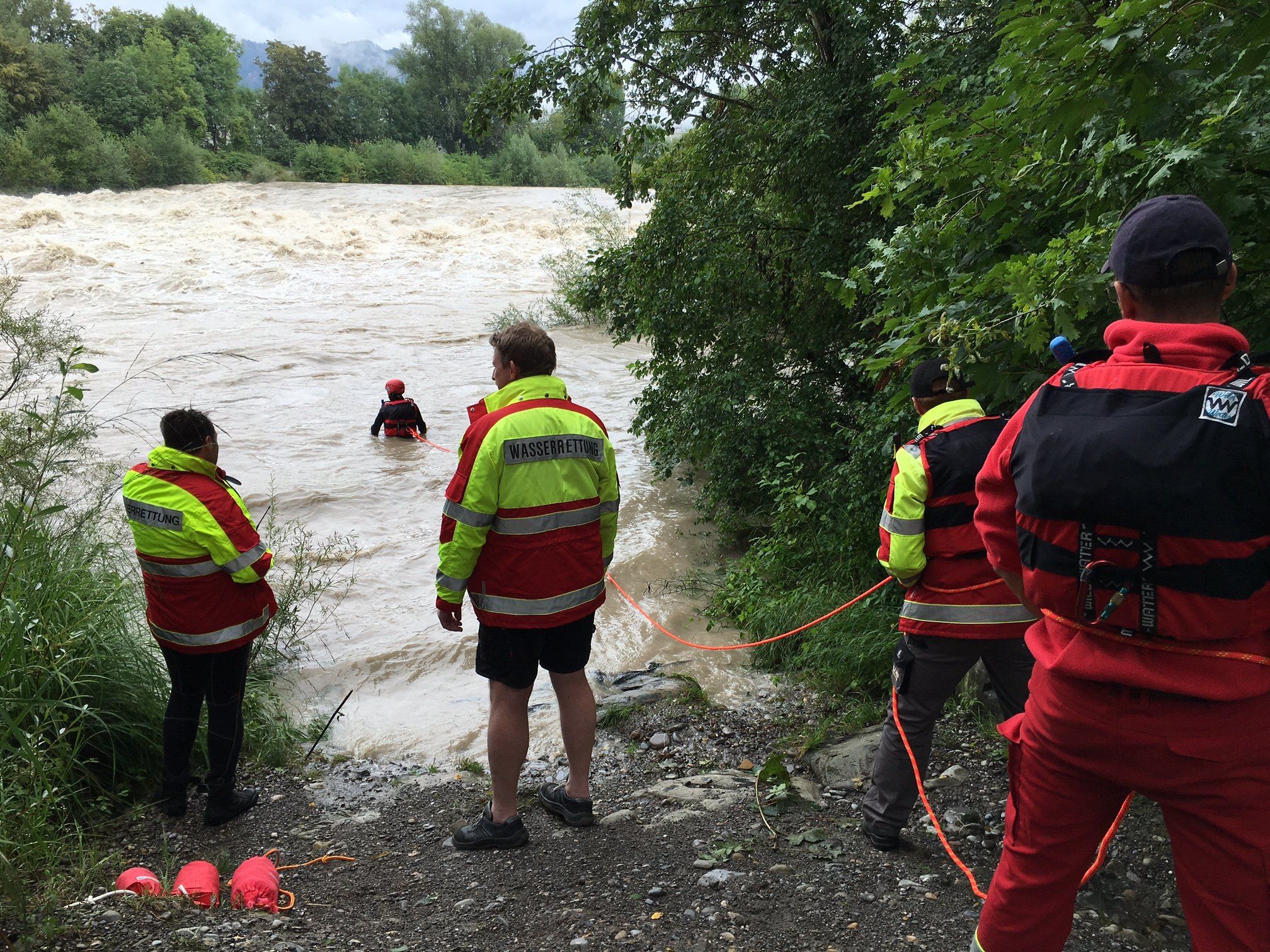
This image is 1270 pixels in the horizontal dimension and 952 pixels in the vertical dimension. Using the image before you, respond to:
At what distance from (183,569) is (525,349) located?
1814 millimetres

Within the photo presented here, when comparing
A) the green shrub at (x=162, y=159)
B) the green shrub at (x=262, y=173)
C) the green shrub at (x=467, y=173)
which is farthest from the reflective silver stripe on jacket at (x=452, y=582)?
the green shrub at (x=467, y=173)

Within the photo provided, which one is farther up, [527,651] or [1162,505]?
[1162,505]

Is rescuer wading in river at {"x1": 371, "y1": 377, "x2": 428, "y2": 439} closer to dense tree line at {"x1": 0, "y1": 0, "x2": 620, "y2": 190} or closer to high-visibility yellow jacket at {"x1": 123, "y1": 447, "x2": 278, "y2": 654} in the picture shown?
high-visibility yellow jacket at {"x1": 123, "y1": 447, "x2": 278, "y2": 654}

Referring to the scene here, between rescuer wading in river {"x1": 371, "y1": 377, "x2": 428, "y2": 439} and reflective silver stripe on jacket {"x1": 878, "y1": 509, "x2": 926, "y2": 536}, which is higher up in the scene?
reflective silver stripe on jacket {"x1": 878, "y1": 509, "x2": 926, "y2": 536}

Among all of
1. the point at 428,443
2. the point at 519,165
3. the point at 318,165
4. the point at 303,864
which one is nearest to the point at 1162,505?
the point at 303,864

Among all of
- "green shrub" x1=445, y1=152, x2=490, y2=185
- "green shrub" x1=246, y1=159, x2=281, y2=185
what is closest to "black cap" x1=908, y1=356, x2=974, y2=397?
"green shrub" x1=246, y1=159, x2=281, y2=185

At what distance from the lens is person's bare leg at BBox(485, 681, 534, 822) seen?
3.70 m

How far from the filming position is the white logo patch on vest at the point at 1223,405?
5.51 feet

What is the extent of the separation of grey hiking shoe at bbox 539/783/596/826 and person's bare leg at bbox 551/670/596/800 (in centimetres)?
3

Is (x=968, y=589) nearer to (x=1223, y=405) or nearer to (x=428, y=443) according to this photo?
(x=1223, y=405)

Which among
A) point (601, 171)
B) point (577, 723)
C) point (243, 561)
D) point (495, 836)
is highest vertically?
point (601, 171)

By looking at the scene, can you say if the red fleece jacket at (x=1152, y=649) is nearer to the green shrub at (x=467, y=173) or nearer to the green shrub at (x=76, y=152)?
the green shrub at (x=76, y=152)

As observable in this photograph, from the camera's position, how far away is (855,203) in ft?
Answer: 15.3

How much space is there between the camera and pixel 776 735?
511cm
